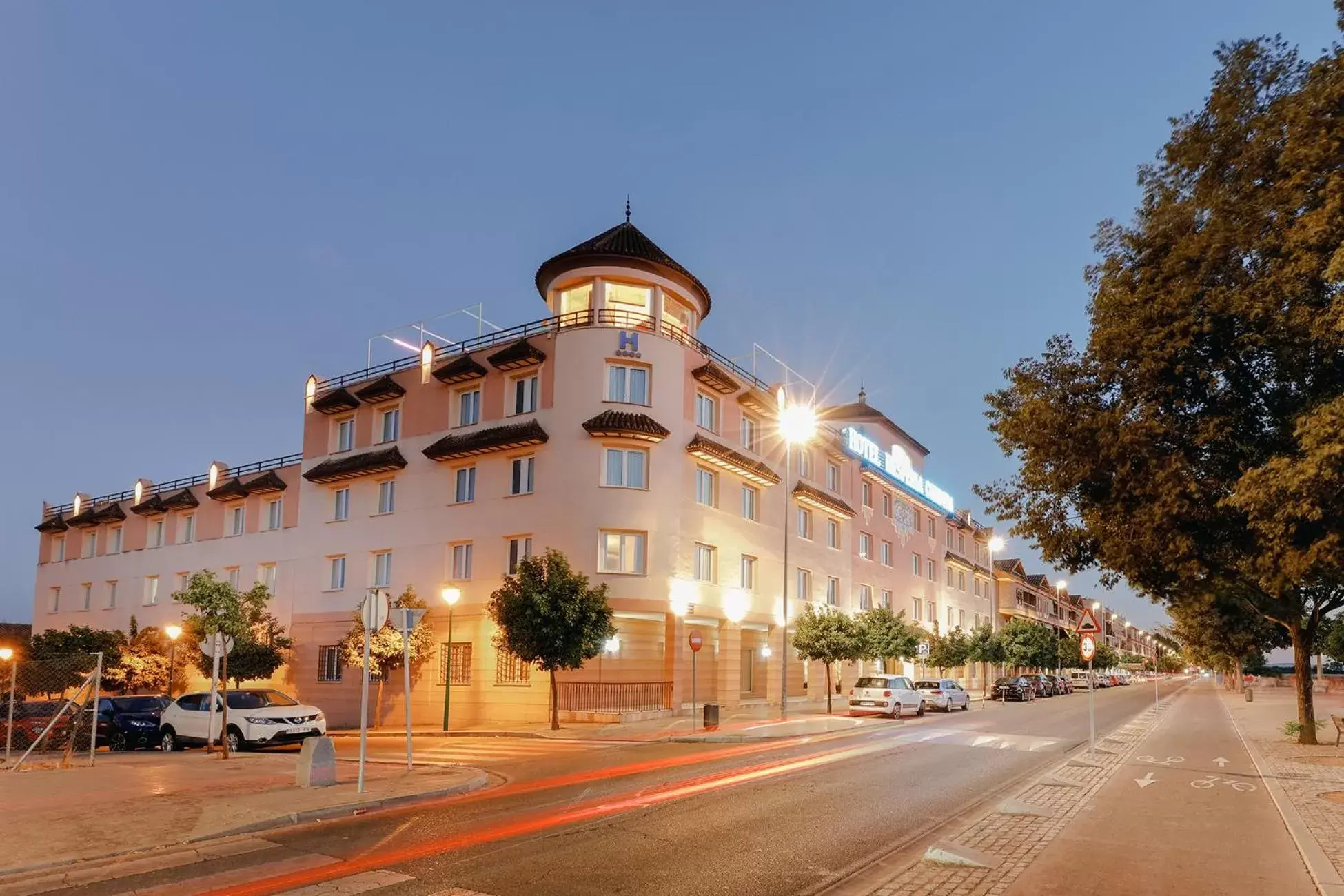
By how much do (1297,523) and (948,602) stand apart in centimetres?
5512

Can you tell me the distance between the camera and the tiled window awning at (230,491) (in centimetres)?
4319

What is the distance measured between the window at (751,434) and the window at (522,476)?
9.50 meters

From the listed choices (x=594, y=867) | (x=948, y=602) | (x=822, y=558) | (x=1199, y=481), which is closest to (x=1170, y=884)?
(x=594, y=867)

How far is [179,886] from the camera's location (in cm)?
812

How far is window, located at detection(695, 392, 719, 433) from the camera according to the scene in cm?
3516

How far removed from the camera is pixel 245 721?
2167 centimetres

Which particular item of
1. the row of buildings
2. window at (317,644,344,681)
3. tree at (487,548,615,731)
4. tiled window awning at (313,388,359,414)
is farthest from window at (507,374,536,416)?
Result: window at (317,644,344,681)

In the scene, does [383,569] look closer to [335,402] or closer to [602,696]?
[335,402]

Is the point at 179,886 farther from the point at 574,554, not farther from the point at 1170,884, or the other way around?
the point at 574,554

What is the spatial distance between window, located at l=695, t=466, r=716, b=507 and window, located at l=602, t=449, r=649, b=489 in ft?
9.20

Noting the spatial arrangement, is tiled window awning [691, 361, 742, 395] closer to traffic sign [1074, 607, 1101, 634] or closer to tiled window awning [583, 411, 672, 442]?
tiled window awning [583, 411, 672, 442]

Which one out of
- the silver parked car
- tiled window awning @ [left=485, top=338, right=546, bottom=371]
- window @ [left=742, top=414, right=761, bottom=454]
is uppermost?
tiled window awning @ [left=485, top=338, right=546, bottom=371]

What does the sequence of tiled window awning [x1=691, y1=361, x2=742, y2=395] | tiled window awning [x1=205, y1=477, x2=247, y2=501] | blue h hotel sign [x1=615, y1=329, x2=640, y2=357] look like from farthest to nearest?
tiled window awning [x1=205, y1=477, x2=247, y2=501], tiled window awning [x1=691, y1=361, x2=742, y2=395], blue h hotel sign [x1=615, y1=329, x2=640, y2=357]

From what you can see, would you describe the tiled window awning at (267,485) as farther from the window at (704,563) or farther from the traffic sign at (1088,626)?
the traffic sign at (1088,626)
